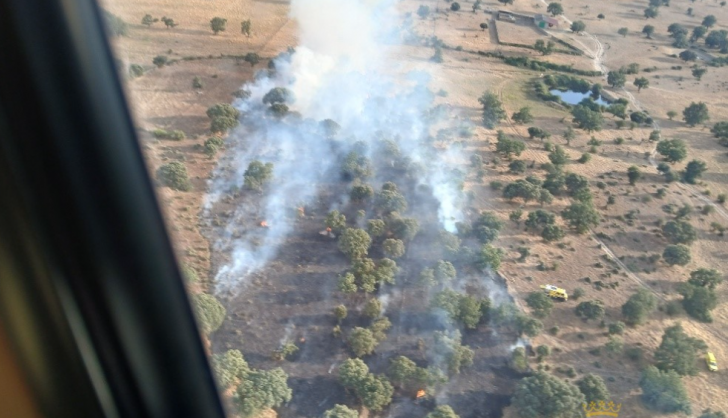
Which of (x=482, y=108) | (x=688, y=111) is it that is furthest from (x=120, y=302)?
(x=688, y=111)

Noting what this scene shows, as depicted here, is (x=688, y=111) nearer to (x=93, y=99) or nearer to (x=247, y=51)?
(x=247, y=51)

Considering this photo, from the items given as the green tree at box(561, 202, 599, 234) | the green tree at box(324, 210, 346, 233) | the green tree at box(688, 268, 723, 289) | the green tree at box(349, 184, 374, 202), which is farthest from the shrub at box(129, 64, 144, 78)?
the green tree at box(688, 268, 723, 289)

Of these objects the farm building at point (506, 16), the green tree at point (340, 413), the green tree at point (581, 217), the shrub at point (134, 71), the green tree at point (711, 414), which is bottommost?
the green tree at point (711, 414)

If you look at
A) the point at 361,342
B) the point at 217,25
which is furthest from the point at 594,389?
the point at 217,25

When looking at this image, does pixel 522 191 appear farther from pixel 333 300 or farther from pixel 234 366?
pixel 234 366

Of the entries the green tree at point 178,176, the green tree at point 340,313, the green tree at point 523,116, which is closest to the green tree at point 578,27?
the green tree at point 523,116

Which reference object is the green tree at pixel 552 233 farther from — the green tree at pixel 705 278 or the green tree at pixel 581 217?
the green tree at pixel 705 278
